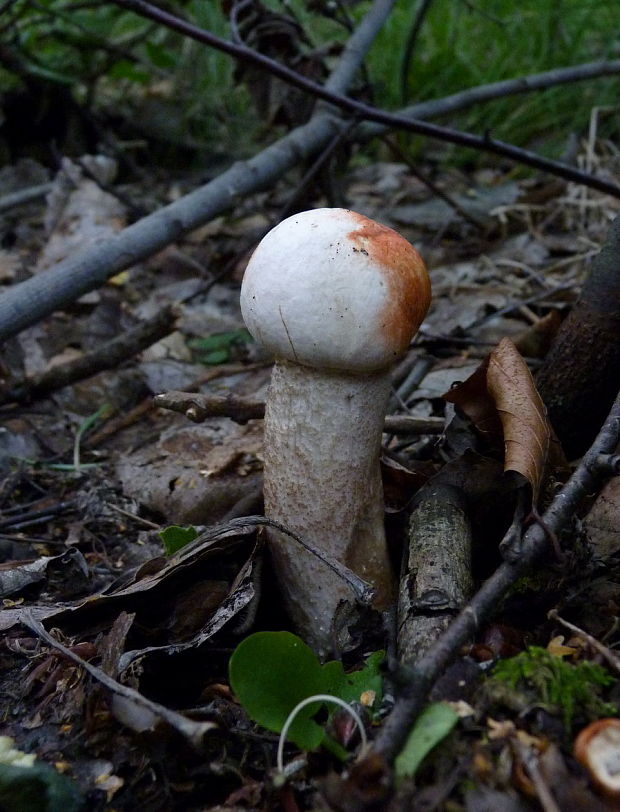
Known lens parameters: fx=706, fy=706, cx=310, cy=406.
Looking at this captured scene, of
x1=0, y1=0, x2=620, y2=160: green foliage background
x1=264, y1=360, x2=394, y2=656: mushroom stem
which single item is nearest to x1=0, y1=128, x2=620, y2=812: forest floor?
x1=264, y1=360, x2=394, y2=656: mushroom stem

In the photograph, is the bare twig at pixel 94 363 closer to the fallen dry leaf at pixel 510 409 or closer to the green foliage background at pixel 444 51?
the fallen dry leaf at pixel 510 409

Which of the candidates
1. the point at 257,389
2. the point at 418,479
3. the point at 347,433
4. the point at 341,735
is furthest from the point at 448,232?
the point at 341,735

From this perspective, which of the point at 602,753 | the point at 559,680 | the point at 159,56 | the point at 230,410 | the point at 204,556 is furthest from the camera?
the point at 159,56

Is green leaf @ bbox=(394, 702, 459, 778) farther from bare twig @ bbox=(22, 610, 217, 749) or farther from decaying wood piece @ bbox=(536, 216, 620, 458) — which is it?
decaying wood piece @ bbox=(536, 216, 620, 458)

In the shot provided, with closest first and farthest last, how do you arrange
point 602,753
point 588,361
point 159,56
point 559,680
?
point 602,753
point 559,680
point 588,361
point 159,56

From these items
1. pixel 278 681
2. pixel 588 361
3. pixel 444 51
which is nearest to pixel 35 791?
pixel 278 681

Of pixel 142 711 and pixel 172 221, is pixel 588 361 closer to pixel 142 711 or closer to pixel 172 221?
pixel 142 711

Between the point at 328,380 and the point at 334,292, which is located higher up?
the point at 334,292
